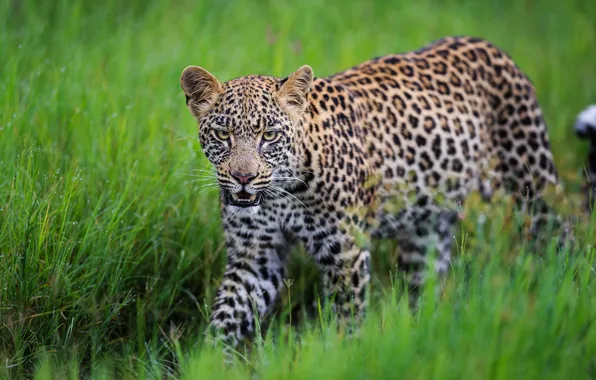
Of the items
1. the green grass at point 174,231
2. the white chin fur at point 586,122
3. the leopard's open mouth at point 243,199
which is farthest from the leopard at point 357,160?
the white chin fur at point 586,122

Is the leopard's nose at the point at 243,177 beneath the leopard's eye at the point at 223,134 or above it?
beneath

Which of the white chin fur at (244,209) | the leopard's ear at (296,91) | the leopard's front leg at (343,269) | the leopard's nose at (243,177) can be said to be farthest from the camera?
the leopard's front leg at (343,269)

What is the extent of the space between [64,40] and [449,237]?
3.92 meters

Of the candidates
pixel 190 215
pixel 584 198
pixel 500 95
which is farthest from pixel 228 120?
pixel 584 198

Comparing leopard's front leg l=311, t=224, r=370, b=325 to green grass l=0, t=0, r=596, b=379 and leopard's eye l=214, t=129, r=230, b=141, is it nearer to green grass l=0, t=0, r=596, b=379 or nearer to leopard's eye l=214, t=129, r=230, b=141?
green grass l=0, t=0, r=596, b=379

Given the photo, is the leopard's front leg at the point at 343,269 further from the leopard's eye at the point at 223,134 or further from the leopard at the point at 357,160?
the leopard's eye at the point at 223,134

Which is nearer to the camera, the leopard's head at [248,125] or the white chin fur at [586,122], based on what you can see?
Answer: the leopard's head at [248,125]

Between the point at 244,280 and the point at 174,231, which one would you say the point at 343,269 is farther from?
the point at 174,231

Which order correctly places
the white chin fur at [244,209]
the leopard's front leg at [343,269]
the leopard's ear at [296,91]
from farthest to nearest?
the leopard's front leg at [343,269]
the leopard's ear at [296,91]
the white chin fur at [244,209]

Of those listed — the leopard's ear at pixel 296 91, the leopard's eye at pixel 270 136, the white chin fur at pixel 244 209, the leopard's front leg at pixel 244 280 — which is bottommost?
the leopard's front leg at pixel 244 280

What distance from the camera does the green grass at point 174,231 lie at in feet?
12.7

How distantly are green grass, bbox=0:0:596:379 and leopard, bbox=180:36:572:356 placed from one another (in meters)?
0.27

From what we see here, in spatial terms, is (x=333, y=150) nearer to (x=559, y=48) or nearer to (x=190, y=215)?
(x=190, y=215)

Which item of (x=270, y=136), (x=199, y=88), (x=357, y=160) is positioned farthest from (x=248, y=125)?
(x=357, y=160)
